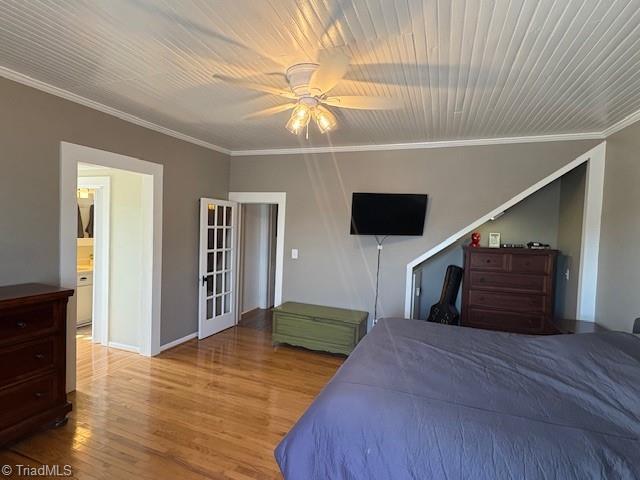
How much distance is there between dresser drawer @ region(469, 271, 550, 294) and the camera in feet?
12.6

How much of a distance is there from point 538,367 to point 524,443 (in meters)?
0.76

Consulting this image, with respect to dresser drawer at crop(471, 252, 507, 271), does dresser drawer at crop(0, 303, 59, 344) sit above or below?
below

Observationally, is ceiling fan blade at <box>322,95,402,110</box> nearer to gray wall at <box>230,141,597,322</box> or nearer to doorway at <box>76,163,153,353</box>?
gray wall at <box>230,141,597,322</box>

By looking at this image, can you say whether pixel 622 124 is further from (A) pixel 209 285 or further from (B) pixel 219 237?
(A) pixel 209 285

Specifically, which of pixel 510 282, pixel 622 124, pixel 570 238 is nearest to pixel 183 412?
pixel 510 282

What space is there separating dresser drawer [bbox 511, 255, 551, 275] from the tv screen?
46.7 inches

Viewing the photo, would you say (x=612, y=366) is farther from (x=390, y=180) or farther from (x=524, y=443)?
(x=390, y=180)

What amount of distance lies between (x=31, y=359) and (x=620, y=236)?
4.54 meters

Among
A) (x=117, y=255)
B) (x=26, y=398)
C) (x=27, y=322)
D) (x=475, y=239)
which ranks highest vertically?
(x=475, y=239)

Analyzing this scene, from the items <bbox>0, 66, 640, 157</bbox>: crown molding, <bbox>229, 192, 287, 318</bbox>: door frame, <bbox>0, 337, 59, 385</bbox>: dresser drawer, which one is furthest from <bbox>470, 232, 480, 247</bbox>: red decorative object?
<bbox>0, 337, 59, 385</bbox>: dresser drawer

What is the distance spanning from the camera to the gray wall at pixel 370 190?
11.8 feet

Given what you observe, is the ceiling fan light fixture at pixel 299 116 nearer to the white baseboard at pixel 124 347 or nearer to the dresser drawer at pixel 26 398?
the dresser drawer at pixel 26 398

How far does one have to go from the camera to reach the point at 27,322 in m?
2.20

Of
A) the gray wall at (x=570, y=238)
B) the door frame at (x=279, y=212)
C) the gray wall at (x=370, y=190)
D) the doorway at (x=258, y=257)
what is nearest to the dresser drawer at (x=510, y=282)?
the gray wall at (x=570, y=238)
